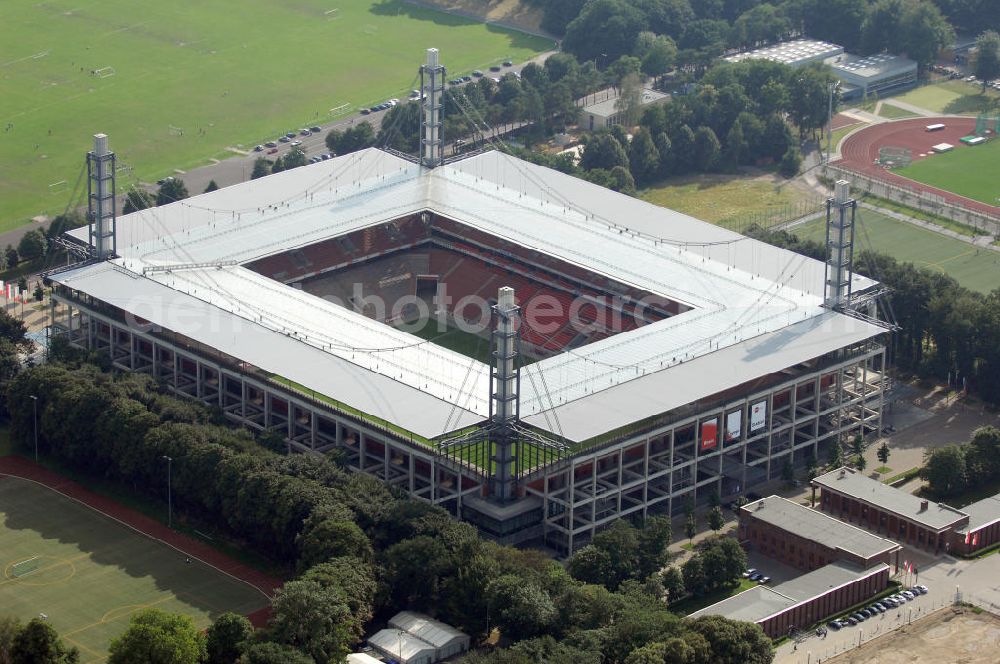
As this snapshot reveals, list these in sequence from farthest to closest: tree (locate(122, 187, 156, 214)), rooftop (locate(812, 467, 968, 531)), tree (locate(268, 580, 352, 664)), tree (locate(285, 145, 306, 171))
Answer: tree (locate(285, 145, 306, 171))
tree (locate(122, 187, 156, 214))
rooftop (locate(812, 467, 968, 531))
tree (locate(268, 580, 352, 664))

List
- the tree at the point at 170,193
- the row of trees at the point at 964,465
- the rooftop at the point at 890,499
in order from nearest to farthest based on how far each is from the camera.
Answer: the rooftop at the point at 890,499
the row of trees at the point at 964,465
the tree at the point at 170,193

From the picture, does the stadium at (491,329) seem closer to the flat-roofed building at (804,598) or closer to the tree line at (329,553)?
the tree line at (329,553)

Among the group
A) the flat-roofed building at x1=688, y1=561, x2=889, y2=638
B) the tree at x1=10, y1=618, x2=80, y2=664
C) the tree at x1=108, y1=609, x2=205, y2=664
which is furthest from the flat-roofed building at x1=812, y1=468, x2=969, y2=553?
the tree at x1=10, y1=618, x2=80, y2=664

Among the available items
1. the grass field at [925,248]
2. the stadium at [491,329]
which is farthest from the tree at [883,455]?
the grass field at [925,248]

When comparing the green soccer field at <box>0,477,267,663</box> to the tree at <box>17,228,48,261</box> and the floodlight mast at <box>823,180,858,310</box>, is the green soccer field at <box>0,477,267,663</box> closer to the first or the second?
the tree at <box>17,228,48,261</box>

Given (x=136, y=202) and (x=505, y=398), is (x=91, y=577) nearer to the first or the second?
(x=505, y=398)

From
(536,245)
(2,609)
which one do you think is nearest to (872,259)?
(536,245)

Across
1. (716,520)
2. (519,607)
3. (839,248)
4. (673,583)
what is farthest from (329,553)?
(839,248)
